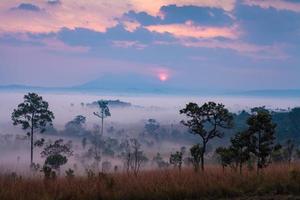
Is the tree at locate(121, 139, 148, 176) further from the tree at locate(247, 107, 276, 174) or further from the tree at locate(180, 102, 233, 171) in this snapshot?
the tree at locate(247, 107, 276, 174)

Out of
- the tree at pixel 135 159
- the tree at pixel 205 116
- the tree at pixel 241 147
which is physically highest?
the tree at pixel 205 116

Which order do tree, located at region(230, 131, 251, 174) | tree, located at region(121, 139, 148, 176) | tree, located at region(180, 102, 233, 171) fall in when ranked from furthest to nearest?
tree, located at region(180, 102, 233, 171) → tree, located at region(230, 131, 251, 174) → tree, located at region(121, 139, 148, 176)

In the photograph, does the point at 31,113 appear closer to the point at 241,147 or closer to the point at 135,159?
the point at 135,159

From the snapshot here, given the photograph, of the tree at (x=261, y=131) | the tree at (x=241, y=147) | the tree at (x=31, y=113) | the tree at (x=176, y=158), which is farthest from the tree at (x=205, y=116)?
the tree at (x=31, y=113)

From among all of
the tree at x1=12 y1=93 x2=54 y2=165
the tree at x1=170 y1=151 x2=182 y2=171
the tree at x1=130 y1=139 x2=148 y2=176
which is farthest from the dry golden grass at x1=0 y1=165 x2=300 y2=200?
the tree at x1=12 y1=93 x2=54 y2=165

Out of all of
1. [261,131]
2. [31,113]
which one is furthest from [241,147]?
[31,113]

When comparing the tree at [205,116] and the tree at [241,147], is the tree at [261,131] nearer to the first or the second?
the tree at [241,147]

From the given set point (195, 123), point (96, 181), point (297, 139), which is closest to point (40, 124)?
point (195, 123)

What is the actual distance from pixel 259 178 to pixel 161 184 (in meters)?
3.68

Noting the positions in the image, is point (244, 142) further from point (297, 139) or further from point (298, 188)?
point (297, 139)

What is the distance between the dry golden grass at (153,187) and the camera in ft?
39.0

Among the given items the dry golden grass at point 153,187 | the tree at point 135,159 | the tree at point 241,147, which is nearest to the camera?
the dry golden grass at point 153,187

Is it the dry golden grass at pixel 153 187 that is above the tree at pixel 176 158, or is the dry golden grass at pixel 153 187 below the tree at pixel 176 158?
above

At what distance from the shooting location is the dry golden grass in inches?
468
